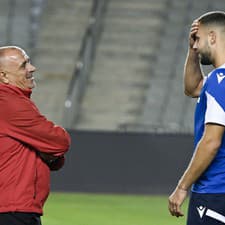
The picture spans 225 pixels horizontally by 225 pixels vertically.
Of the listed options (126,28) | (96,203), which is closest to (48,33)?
Result: (126,28)

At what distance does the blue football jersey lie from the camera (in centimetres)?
451

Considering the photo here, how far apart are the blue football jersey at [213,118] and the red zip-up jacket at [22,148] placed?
74 centimetres

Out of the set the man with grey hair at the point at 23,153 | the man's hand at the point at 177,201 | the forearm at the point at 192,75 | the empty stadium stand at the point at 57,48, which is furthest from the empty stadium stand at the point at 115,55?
the man's hand at the point at 177,201

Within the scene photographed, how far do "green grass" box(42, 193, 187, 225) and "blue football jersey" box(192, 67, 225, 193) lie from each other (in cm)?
592

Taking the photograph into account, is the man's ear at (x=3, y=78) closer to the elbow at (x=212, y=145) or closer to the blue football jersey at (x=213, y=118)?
the blue football jersey at (x=213, y=118)

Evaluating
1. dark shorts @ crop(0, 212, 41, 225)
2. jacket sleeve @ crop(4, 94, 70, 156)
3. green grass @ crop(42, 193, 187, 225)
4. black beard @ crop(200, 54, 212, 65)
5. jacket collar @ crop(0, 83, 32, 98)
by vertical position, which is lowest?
green grass @ crop(42, 193, 187, 225)

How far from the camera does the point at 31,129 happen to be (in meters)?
4.79

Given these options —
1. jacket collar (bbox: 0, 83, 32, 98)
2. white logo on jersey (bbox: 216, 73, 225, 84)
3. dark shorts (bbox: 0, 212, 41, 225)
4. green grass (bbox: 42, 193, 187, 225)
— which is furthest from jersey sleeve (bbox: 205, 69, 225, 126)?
green grass (bbox: 42, 193, 187, 225)

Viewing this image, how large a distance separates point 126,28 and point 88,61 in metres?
1.75

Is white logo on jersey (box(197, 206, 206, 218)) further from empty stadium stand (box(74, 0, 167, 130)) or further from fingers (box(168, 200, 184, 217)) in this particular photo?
empty stadium stand (box(74, 0, 167, 130))

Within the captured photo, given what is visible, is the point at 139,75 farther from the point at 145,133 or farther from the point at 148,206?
the point at 148,206

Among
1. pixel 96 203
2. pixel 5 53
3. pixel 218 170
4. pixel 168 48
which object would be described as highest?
pixel 5 53

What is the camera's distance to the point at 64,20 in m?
20.9

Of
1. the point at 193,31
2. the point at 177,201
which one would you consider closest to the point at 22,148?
the point at 177,201
